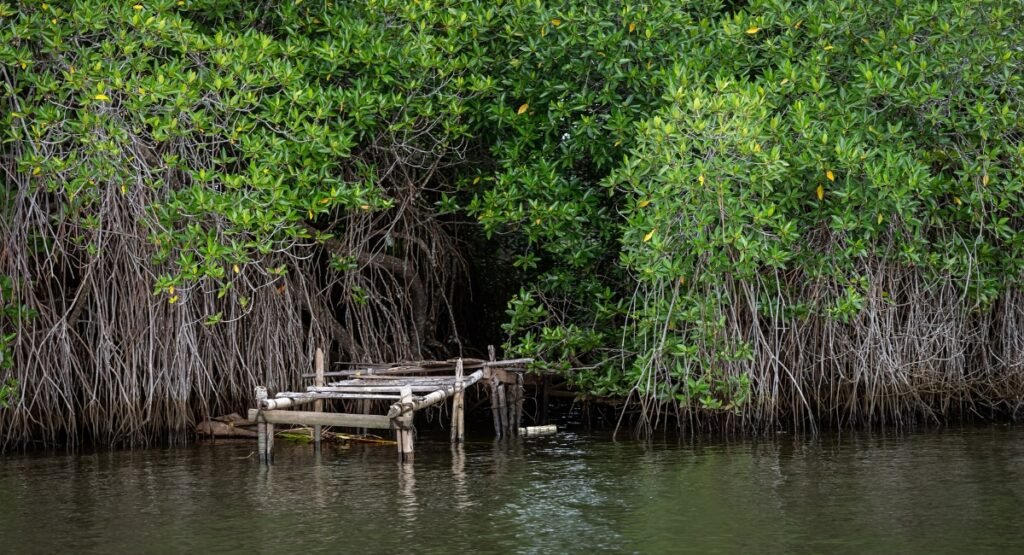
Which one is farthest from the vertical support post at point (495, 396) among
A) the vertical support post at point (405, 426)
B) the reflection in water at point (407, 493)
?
the reflection in water at point (407, 493)

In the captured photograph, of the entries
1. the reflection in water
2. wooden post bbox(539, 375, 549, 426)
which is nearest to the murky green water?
the reflection in water

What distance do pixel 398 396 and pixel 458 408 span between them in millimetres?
1276

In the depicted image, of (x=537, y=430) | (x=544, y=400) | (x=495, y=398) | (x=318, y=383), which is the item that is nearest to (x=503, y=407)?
(x=495, y=398)

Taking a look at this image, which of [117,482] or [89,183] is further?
[89,183]

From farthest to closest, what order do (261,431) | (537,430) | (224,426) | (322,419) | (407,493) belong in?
(537,430)
(224,426)
(261,431)
(322,419)
(407,493)

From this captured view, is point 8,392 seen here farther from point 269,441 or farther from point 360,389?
point 360,389

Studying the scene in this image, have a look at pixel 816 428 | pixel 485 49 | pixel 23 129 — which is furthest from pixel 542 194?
pixel 23 129

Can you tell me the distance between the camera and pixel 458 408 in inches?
408

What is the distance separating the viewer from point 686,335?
10.1 metres

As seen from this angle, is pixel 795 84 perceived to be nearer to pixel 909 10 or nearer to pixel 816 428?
pixel 909 10

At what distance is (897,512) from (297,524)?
128 inches

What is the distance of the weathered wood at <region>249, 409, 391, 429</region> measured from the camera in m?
9.02

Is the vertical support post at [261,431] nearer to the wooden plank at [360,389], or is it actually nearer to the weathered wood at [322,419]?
the weathered wood at [322,419]

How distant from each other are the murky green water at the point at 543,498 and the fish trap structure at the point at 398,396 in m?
0.31
